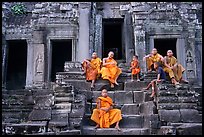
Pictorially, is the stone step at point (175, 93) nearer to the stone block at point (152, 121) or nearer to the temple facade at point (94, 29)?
the stone block at point (152, 121)

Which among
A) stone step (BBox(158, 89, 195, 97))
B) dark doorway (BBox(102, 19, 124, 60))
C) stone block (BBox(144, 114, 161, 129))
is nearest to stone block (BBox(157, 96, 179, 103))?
stone step (BBox(158, 89, 195, 97))

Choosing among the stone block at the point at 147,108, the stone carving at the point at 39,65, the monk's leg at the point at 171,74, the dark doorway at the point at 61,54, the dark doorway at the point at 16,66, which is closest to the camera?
the stone block at the point at 147,108

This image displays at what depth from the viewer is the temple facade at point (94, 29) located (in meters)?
14.3

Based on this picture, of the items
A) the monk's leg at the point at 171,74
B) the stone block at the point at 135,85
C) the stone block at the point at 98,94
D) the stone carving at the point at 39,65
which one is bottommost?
the stone block at the point at 98,94

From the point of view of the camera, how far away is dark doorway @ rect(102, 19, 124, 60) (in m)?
16.1

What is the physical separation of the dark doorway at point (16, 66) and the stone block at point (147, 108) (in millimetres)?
9149

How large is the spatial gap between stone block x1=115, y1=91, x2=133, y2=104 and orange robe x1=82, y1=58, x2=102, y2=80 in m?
1.07

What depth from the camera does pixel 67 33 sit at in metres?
14.8

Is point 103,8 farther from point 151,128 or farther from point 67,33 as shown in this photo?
point 151,128

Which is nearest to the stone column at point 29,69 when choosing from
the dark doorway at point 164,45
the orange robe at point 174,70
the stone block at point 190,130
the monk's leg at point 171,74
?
the dark doorway at point 164,45

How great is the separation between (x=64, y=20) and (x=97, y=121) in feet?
24.2

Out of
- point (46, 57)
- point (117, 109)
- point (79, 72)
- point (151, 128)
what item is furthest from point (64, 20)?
point (151, 128)

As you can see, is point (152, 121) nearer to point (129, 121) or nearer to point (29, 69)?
point (129, 121)

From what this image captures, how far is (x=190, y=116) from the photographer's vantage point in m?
8.02
